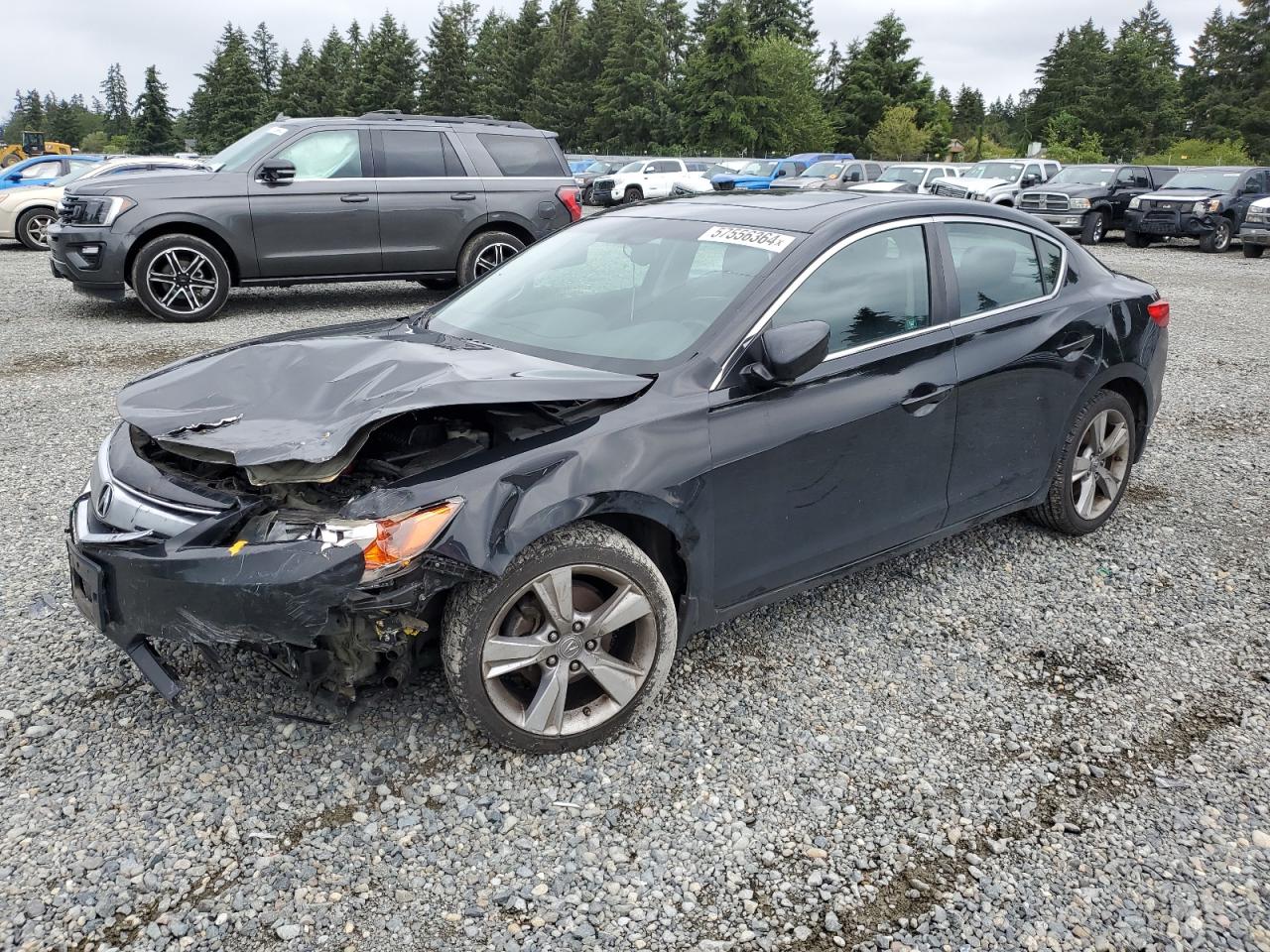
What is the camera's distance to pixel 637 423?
3076mm

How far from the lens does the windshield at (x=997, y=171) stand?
25453mm

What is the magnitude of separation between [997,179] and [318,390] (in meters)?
25.6

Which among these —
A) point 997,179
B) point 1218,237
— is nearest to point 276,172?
point 1218,237

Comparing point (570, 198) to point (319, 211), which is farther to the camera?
point (570, 198)

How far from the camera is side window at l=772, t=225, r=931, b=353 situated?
354cm

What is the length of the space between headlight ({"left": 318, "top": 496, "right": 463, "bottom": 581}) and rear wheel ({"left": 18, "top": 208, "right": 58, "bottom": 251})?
1781 cm

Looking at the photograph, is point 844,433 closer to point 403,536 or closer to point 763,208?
point 763,208

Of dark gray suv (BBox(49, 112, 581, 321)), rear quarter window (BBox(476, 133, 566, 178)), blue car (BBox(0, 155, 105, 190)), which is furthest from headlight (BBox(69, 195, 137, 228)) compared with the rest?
blue car (BBox(0, 155, 105, 190))

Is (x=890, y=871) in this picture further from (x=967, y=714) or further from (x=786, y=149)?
(x=786, y=149)

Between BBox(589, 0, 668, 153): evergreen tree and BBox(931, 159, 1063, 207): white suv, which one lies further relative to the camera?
BBox(589, 0, 668, 153): evergreen tree

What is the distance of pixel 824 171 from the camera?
30.5 m

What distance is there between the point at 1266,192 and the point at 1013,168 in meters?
6.05

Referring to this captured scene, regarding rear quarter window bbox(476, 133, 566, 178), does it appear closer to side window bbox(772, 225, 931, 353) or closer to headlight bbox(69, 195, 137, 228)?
headlight bbox(69, 195, 137, 228)

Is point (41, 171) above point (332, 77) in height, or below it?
below
